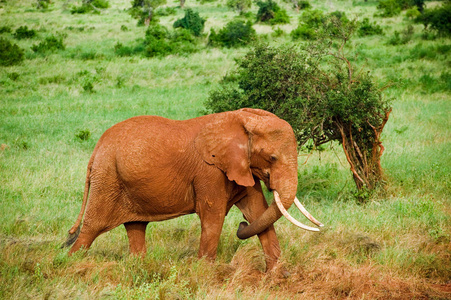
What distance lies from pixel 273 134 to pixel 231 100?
420cm

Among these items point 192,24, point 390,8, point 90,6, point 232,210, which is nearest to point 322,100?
point 232,210

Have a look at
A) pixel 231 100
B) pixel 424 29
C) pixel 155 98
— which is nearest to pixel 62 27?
pixel 155 98

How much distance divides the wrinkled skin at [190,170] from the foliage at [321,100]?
112 inches

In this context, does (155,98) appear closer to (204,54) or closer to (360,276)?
(204,54)

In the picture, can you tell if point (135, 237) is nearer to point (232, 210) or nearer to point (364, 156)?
point (232, 210)

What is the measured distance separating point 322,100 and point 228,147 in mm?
3368

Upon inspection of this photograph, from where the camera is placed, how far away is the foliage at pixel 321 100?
8.55 meters

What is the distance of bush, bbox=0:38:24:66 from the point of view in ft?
71.0

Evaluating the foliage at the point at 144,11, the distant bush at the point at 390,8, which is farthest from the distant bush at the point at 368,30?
the foliage at the point at 144,11

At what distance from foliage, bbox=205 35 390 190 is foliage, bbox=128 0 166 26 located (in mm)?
26433

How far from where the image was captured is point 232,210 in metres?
8.71

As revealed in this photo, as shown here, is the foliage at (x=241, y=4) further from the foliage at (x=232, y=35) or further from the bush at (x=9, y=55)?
the bush at (x=9, y=55)

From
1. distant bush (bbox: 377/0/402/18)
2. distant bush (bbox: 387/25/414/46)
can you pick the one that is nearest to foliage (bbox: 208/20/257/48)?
distant bush (bbox: 387/25/414/46)

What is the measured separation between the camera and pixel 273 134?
18.6 feet
